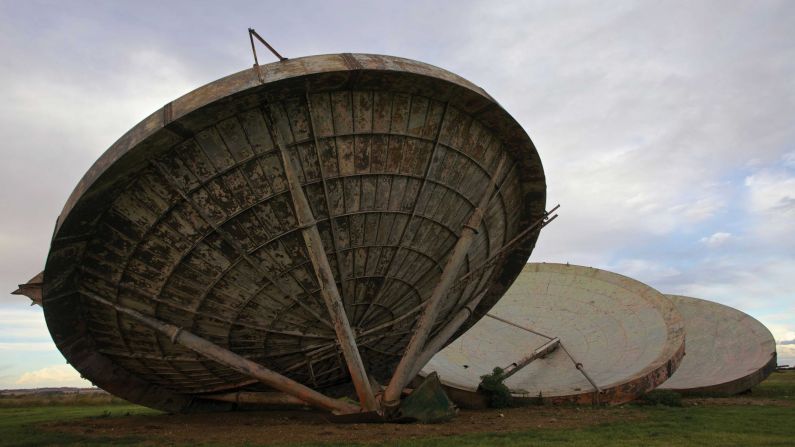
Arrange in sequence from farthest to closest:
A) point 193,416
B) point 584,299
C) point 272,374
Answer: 1. point 584,299
2. point 193,416
3. point 272,374

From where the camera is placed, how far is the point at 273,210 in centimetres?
1346

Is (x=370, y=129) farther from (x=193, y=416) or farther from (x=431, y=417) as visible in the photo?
(x=193, y=416)

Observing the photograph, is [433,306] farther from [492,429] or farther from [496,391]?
[496,391]

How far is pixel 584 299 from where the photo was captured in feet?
89.8

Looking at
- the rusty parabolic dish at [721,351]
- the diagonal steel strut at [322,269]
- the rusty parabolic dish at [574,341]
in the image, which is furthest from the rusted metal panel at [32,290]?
the rusty parabolic dish at [721,351]

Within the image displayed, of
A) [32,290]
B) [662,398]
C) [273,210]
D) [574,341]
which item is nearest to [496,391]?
[574,341]

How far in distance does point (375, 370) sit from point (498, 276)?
567 centimetres

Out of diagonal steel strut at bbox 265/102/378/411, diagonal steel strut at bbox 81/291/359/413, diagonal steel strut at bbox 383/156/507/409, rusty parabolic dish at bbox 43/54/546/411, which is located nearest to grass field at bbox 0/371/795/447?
diagonal steel strut at bbox 81/291/359/413

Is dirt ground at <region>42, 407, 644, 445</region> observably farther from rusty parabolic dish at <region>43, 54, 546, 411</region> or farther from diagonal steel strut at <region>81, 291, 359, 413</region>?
rusty parabolic dish at <region>43, 54, 546, 411</region>

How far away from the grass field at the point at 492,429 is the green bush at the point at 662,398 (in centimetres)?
54

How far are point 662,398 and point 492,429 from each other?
35.6ft

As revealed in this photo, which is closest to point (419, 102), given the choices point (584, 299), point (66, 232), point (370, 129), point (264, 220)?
point (370, 129)

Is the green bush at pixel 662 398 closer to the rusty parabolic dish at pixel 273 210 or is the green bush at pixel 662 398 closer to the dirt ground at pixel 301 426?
the dirt ground at pixel 301 426

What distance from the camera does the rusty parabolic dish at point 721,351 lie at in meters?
26.2
